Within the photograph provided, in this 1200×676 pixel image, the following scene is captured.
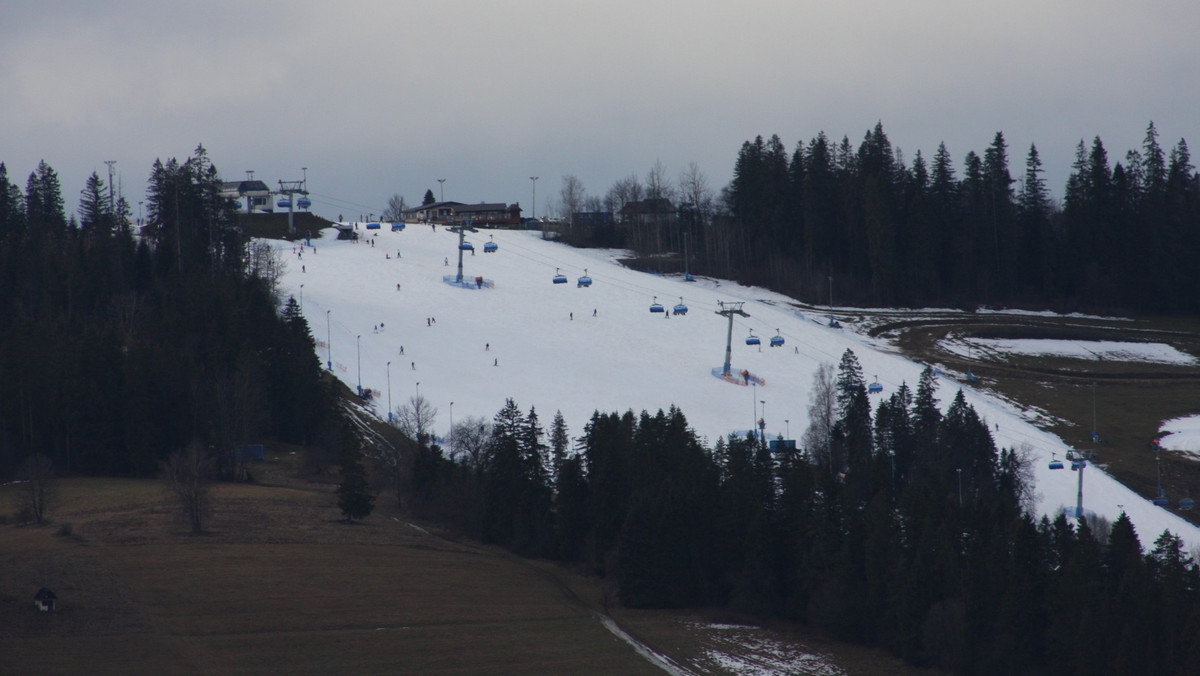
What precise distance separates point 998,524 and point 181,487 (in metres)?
31.3

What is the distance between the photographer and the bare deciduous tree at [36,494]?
157ft

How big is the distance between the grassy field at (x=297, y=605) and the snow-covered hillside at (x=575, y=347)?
19.7 meters

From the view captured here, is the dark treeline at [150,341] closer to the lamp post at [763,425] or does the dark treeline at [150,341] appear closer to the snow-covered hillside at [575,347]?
the snow-covered hillside at [575,347]

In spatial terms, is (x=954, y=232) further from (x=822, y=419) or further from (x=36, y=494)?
(x=36, y=494)

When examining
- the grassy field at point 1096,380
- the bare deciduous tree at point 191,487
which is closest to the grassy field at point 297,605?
the bare deciduous tree at point 191,487

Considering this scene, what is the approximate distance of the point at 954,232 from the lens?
113m

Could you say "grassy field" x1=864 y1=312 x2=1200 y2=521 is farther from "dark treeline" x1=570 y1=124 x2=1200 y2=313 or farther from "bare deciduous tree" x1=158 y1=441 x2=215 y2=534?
"bare deciduous tree" x1=158 y1=441 x2=215 y2=534

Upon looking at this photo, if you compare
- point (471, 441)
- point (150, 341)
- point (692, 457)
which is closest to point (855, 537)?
point (692, 457)

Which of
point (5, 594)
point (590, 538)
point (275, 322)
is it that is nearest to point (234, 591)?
point (5, 594)

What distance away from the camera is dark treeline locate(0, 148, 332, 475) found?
60.7 meters

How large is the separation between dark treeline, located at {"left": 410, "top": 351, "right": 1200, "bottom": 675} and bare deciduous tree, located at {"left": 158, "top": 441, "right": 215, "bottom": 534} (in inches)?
401

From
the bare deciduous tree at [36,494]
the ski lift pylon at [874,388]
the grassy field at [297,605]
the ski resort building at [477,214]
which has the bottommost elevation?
the grassy field at [297,605]

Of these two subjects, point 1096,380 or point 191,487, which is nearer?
point 191,487

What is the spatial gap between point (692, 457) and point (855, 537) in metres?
9.00
